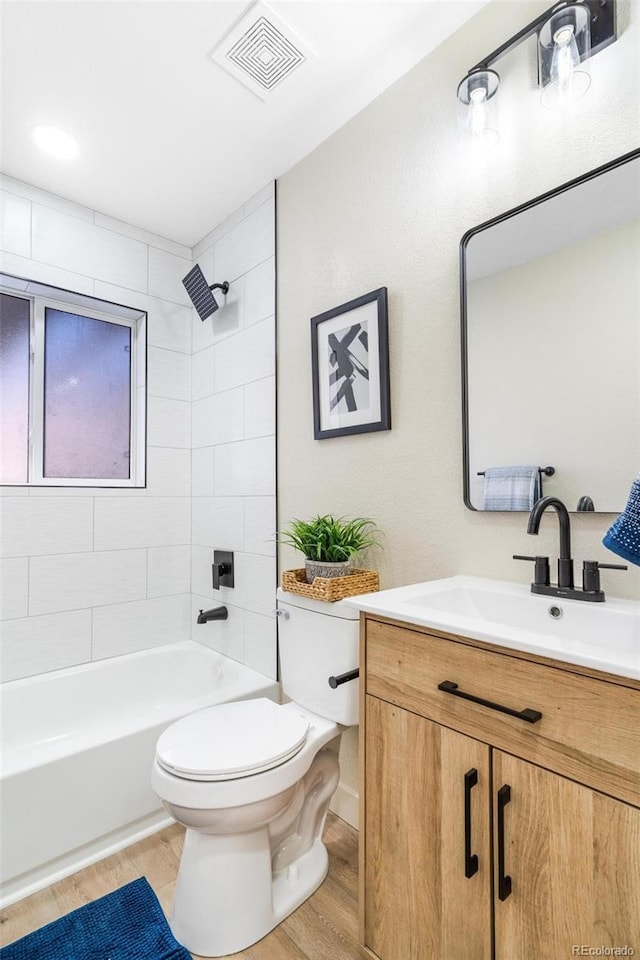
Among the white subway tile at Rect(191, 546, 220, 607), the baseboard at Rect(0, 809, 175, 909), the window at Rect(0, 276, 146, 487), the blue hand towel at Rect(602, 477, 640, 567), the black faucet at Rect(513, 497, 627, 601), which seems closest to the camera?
the blue hand towel at Rect(602, 477, 640, 567)

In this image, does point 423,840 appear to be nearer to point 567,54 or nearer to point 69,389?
point 567,54

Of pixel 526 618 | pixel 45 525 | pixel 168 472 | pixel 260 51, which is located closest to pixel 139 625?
pixel 45 525

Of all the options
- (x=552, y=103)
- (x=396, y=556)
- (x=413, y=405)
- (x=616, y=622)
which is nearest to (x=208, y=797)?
(x=396, y=556)

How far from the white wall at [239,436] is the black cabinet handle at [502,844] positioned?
139 centimetres

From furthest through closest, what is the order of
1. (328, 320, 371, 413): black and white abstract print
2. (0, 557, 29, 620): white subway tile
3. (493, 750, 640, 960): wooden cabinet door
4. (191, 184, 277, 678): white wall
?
(191, 184, 277, 678): white wall → (0, 557, 29, 620): white subway tile → (328, 320, 371, 413): black and white abstract print → (493, 750, 640, 960): wooden cabinet door

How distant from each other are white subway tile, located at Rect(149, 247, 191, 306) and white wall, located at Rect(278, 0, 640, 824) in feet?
2.95

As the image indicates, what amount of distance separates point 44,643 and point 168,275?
1965 mm

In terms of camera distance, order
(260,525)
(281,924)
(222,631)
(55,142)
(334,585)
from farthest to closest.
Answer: (222,631) < (260,525) < (55,142) < (334,585) < (281,924)

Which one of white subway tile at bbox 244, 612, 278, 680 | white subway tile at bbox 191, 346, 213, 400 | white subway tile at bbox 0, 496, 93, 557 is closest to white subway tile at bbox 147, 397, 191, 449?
white subway tile at bbox 191, 346, 213, 400

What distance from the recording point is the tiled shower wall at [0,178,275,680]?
88.3 inches

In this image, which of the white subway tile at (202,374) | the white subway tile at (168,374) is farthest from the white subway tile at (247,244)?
the white subway tile at (168,374)

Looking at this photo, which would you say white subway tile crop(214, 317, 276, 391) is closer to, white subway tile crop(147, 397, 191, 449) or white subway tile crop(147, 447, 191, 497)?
white subway tile crop(147, 397, 191, 449)

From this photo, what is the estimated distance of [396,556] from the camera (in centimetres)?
170

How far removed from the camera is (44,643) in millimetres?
2273
